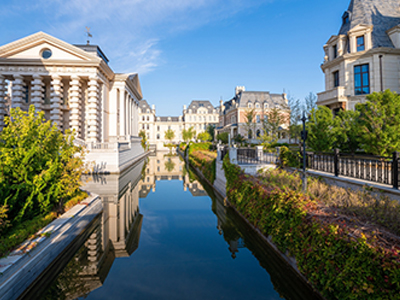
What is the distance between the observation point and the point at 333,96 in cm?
2005

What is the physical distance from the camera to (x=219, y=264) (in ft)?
20.4

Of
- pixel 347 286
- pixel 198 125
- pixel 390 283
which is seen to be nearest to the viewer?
pixel 390 283

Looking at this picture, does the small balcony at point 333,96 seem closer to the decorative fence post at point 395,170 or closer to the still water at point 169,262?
the decorative fence post at point 395,170

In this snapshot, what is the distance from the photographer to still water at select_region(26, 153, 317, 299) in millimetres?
4963

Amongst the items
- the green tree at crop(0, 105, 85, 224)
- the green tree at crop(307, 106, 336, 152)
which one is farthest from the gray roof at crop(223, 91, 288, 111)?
the green tree at crop(0, 105, 85, 224)

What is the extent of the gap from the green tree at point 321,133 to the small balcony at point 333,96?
22.1 feet

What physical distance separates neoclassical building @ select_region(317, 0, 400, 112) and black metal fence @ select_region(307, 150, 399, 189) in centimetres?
1151

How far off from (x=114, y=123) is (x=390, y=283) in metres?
32.2

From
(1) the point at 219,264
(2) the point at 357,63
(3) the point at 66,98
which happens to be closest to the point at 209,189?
(1) the point at 219,264

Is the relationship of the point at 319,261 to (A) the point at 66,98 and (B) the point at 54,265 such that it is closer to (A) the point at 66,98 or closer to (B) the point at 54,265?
(B) the point at 54,265

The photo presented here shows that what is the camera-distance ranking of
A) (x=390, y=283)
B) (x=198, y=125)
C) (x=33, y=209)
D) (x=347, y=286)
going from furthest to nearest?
(x=198, y=125), (x=33, y=209), (x=347, y=286), (x=390, y=283)

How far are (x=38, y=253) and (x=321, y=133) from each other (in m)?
14.2

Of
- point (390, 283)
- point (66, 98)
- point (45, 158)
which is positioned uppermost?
point (66, 98)

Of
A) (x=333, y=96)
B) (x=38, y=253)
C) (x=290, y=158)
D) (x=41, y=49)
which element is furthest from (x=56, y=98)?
(x=333, y=96)
